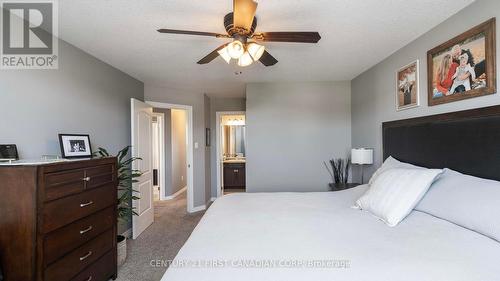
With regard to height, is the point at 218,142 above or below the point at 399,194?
above

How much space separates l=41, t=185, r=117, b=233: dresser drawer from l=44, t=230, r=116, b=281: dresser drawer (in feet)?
0.85

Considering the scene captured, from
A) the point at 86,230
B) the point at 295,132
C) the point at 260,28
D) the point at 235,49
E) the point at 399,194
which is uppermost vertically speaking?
the point at 260,28

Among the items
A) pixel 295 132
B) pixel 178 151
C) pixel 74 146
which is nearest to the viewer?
pixel 74 146

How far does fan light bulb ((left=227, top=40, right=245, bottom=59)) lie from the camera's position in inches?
63.0

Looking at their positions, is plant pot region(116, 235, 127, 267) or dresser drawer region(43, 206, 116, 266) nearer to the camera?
dresser drawer region(43, 206, 116, 266)

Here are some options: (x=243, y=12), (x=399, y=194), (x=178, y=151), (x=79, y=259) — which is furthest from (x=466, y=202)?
(x=178, y=151)

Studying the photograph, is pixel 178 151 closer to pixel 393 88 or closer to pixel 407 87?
pixel 393 88

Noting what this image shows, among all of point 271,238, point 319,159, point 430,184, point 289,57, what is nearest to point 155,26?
point 289,57

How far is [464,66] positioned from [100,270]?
3.40m

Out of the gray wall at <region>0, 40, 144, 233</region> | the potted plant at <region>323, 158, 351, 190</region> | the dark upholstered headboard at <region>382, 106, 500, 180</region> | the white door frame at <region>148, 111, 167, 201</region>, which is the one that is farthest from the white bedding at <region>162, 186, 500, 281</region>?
the white door frame at <region>148, 111, 167, 201</region>

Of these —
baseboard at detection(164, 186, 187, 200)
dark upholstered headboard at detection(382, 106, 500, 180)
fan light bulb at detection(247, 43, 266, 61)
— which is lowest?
baseboard at detection(164, 186, 187, 200)

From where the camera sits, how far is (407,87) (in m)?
2.36

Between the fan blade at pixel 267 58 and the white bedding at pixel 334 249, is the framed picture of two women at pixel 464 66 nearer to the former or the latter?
the white bedding at pixel 334 249

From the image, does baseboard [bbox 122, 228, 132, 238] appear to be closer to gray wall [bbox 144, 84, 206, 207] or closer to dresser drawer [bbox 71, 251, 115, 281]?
dresser drawer [bbox 71, 251, 115, 281]
